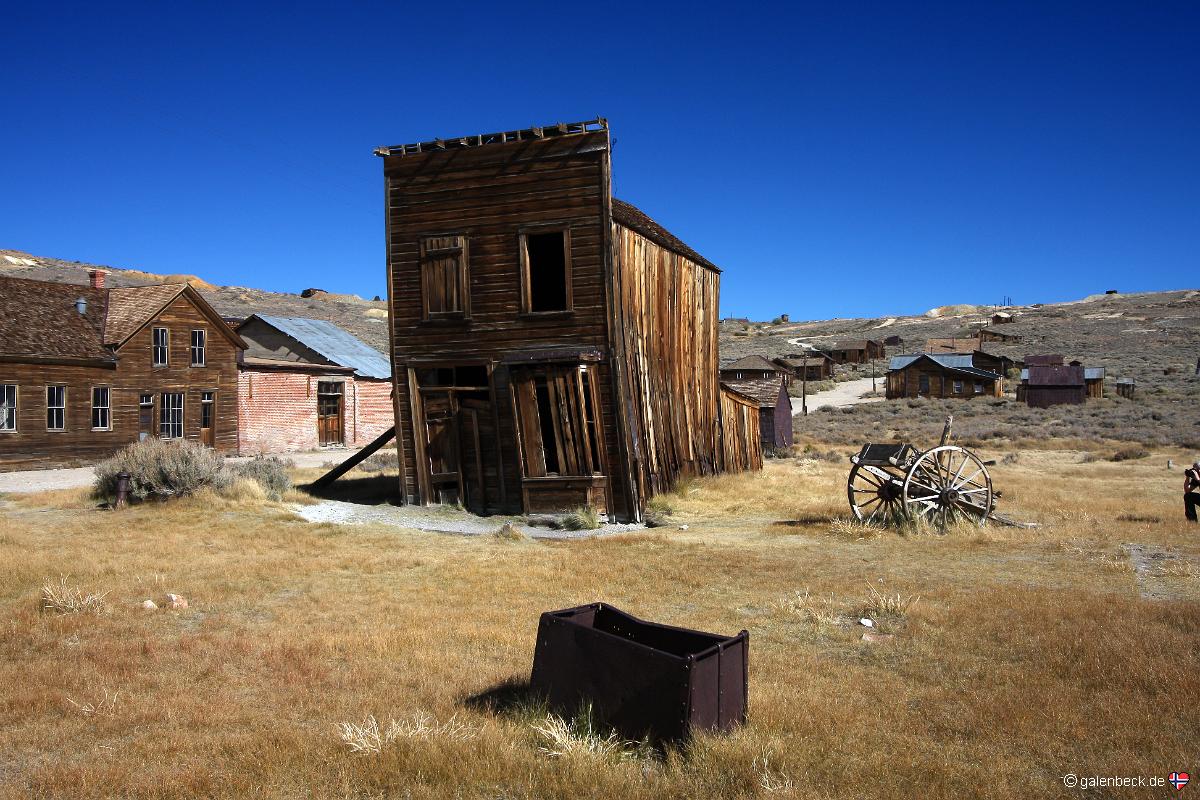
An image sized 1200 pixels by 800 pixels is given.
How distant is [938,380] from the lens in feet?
183

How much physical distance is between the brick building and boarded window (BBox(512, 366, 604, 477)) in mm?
16735

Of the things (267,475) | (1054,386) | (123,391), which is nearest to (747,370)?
(1054,386)

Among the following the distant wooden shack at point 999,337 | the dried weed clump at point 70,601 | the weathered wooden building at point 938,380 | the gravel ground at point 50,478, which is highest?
the distant wooden shack at point 999,337

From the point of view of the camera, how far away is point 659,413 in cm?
1675

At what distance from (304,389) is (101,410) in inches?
294

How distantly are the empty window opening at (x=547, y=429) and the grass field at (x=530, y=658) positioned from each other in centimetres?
317

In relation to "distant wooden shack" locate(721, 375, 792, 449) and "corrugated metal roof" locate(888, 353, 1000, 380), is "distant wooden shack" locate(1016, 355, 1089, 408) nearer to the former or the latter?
"corrugated metal roof" locate(888, 353, 1000, 380)

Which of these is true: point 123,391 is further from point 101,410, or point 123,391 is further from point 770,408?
point 770,408

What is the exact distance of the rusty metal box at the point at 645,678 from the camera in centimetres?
436

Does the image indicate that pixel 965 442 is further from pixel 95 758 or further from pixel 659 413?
pixel 95 758

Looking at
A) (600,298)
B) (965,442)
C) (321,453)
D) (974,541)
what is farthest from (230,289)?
(974,541)

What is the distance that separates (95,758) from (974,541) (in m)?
10.5

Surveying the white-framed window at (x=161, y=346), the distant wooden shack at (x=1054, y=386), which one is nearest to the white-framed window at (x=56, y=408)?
the white-framed window at (x=161, y=346)

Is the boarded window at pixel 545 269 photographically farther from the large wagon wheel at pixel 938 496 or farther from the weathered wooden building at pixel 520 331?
the large wagon wheel at pixel 938 496
